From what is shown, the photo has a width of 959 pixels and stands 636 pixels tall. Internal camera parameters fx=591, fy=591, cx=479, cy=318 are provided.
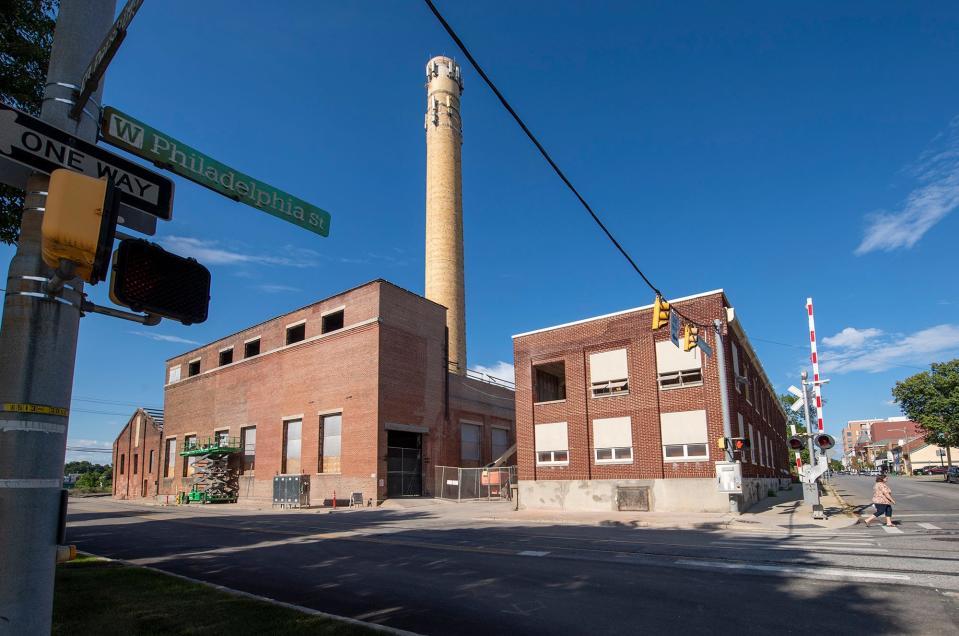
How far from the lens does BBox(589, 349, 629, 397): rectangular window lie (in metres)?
29.3

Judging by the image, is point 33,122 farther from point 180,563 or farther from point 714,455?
point 714,455

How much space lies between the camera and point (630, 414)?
28.5m

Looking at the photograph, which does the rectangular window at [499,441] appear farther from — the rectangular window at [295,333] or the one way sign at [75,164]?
the one way sign at [75,164]

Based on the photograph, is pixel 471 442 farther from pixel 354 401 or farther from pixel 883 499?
pixel 883 499

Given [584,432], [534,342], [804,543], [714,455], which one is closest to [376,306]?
[534,342]

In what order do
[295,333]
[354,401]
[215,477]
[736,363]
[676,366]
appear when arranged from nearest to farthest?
[676,366], [736,363], [354,401], [295,333], [215,477]

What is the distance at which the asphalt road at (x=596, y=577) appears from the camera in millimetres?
7512

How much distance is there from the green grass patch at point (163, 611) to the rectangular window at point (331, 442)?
102ft

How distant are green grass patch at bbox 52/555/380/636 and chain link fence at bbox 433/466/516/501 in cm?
3230

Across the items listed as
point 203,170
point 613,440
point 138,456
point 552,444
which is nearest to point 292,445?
point 552,444

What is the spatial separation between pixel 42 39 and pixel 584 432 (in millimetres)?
25373

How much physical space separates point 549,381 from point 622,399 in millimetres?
6497

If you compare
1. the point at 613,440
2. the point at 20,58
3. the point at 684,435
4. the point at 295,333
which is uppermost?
the point at 295,333

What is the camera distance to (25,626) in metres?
3.06
